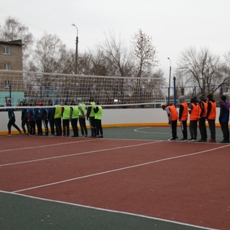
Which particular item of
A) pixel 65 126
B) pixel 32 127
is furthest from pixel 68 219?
pixel 32 127

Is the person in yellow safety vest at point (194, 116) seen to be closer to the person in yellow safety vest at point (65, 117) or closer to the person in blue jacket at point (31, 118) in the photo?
the person in yellow safety vest at point (65, 117)

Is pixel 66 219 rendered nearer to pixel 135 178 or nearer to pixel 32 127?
pixel 135 178

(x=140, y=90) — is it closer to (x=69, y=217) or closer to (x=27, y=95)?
(x=27, y=95)

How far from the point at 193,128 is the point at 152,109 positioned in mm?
12329

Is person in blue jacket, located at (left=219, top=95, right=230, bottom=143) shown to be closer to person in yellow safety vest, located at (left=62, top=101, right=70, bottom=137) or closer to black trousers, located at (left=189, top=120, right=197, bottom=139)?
black trousers, located at (left=189, top=120, right=197, bottom=139)

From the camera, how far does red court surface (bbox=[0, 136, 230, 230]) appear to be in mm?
7883

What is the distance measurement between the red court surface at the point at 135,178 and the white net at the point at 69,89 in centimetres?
250

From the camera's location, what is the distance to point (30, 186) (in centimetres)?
1005

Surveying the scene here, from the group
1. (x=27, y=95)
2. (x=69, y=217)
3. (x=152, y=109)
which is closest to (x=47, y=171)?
(x=69, y=217)

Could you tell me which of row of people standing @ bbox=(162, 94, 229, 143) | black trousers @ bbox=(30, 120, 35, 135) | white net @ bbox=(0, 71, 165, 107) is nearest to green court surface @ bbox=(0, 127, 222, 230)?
white net @ bbox=(0, 71, 165, 107)

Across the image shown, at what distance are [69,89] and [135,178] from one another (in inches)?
395

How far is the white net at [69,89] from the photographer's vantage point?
17453 millimetres

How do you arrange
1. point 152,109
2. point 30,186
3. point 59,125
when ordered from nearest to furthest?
point 30,186 → point 59,125 → point 152,109

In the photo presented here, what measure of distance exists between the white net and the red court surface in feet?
8.21
